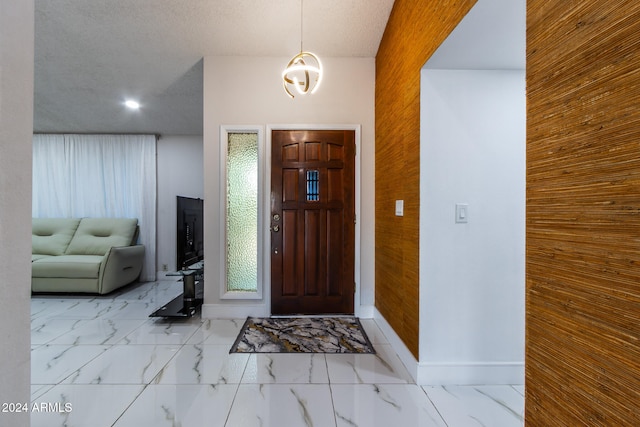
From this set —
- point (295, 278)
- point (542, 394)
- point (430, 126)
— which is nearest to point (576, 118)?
point (542, 394)

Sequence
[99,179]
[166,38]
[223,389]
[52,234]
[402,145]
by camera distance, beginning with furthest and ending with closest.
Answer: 1. [99,179]
2. [52,234]
3. [166,38]
4. [402,145]
5. [223,389]

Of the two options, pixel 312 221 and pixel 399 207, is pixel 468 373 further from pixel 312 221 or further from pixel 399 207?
pixel 312 221

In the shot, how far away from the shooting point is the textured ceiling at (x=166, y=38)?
2.52 metres

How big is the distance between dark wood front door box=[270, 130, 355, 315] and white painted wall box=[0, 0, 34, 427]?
7.48 ft

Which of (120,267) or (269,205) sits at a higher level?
(269,205)

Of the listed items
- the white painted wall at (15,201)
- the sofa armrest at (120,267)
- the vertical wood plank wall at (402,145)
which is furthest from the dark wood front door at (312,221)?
the sofa armrest at (120,267)

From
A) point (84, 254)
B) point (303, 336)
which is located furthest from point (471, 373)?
point (84, 254)

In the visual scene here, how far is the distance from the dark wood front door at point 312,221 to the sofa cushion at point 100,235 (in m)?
2.89

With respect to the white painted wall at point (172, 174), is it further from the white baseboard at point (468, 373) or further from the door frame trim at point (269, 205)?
the white baseboard at point (468, 373)

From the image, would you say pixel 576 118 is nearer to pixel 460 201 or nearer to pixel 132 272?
pixel 460 201

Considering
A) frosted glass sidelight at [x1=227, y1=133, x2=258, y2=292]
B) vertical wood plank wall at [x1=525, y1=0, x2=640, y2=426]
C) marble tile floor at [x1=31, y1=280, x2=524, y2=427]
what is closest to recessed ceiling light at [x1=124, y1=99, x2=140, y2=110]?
frosted glass sidelight at [x1=227, y1=133, x2=258, y2=292]

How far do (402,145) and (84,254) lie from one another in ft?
15.5

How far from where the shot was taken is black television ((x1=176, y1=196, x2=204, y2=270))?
2.87m

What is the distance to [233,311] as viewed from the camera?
3090 millimetres
